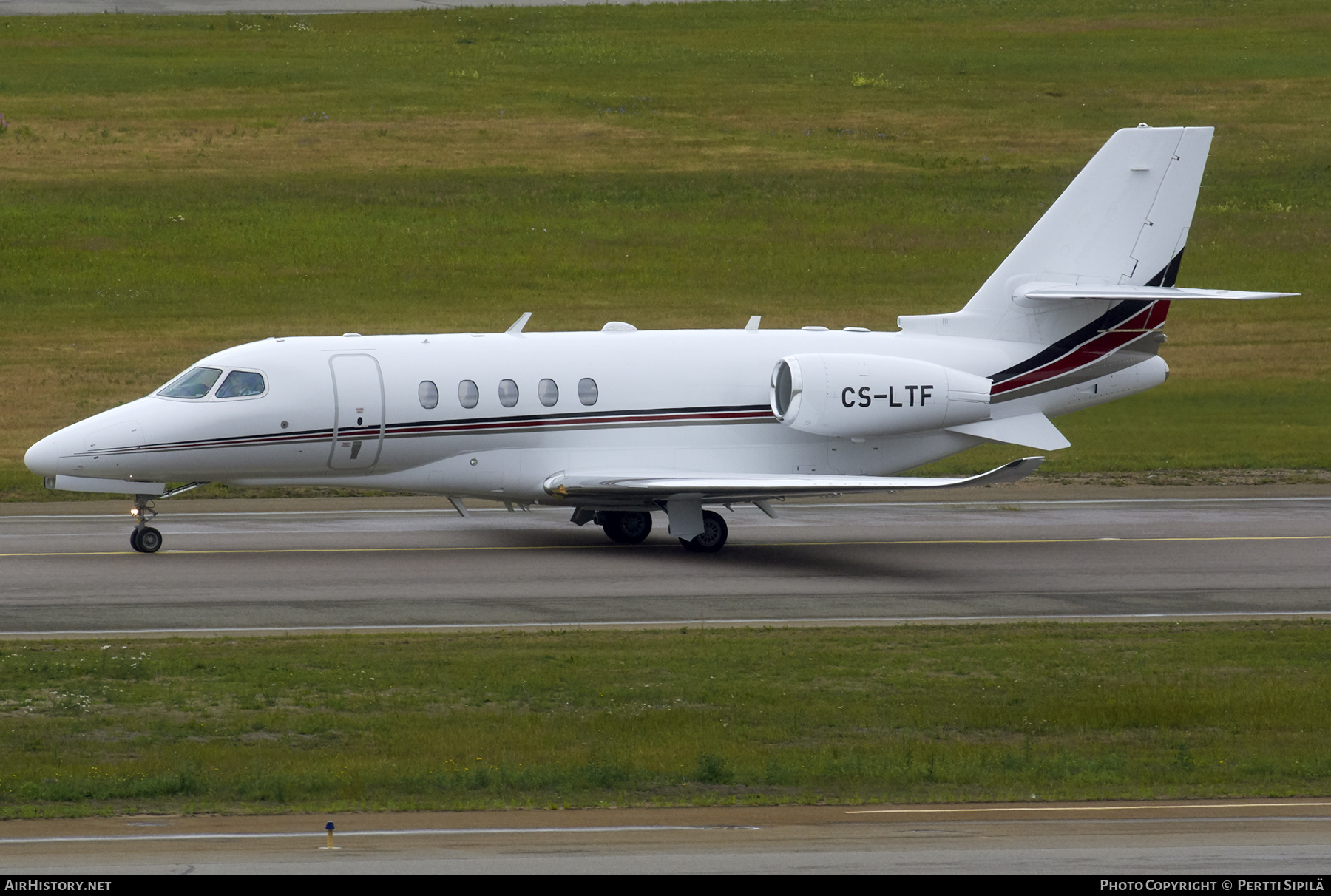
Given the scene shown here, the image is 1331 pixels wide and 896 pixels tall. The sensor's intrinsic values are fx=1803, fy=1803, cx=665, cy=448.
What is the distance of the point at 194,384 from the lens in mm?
27203

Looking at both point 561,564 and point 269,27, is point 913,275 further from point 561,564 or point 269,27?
point 269,27

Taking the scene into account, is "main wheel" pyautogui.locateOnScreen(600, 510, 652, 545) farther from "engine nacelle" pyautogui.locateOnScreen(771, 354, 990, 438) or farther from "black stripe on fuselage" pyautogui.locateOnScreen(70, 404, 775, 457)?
"engine nacelle" pyautogui.locateOnScreen(771, 354, 990, 438)

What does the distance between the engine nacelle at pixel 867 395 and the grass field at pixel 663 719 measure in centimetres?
669

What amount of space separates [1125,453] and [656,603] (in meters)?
19.8

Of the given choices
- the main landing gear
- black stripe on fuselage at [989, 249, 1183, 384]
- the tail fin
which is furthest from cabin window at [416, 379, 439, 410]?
black stripe on fuselage at [989, 249, 1183, 384]

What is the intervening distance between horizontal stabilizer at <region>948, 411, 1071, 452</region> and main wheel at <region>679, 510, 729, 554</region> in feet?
14.1

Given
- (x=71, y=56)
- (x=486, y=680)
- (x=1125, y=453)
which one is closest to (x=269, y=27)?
(x=71, y=56)

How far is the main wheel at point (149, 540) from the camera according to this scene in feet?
90.2

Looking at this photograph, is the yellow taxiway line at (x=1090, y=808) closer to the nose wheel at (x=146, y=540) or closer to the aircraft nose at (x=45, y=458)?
the aircraft nose at (x=45, y=458)

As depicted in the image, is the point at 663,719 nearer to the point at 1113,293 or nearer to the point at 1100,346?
the point at 1113,293

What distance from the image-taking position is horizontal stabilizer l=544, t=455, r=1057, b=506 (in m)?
26.8

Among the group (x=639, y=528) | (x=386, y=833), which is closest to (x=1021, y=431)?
(x=639, y=528)

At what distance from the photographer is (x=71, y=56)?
79000 mm

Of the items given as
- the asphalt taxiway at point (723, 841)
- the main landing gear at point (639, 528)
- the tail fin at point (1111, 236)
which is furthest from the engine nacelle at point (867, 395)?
the asphalt taxiway at point (723, 841)
